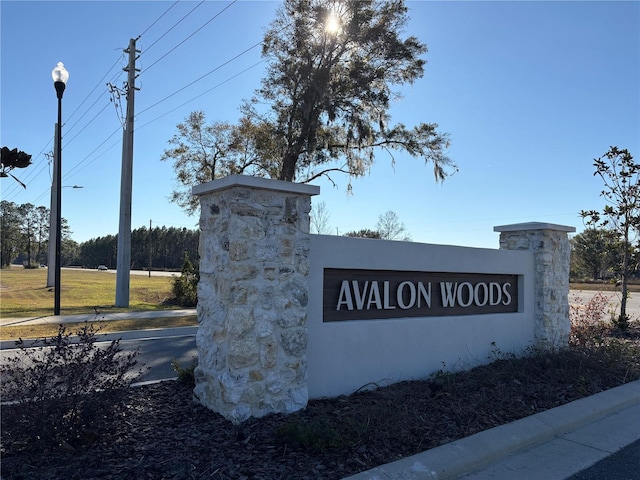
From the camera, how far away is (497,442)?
419cm

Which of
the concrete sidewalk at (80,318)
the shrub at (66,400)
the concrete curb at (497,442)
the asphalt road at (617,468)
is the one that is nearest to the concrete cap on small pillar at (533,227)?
the concrete curb at (497,442)

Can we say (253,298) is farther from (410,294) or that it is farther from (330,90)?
(330,90)

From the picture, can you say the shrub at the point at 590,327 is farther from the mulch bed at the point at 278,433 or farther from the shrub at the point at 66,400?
the shrub at the point at 66,400

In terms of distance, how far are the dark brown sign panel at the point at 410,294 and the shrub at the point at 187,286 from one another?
14.5 m

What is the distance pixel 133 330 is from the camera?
38.3ft

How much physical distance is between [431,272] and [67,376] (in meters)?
4.36

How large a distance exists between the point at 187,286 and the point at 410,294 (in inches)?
605

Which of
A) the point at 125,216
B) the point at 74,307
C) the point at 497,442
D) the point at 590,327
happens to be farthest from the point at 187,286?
the point at 497,442

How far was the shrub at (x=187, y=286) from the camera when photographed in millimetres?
19547

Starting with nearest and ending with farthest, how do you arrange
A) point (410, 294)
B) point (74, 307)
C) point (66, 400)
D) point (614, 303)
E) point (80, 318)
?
point (66, 400), point (410, 294), point (80, 318), point (74, 307), point (614, 303)

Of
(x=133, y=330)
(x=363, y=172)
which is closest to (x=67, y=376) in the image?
(x=133, y=330)

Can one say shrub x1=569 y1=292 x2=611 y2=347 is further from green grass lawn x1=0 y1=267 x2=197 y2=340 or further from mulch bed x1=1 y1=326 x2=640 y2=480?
green grass lawn x1=0 y1=267 x2=197 y2=340

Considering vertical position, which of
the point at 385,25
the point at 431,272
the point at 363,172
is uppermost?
the point at 385,25

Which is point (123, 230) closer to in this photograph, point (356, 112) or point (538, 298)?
point (356, 112)
